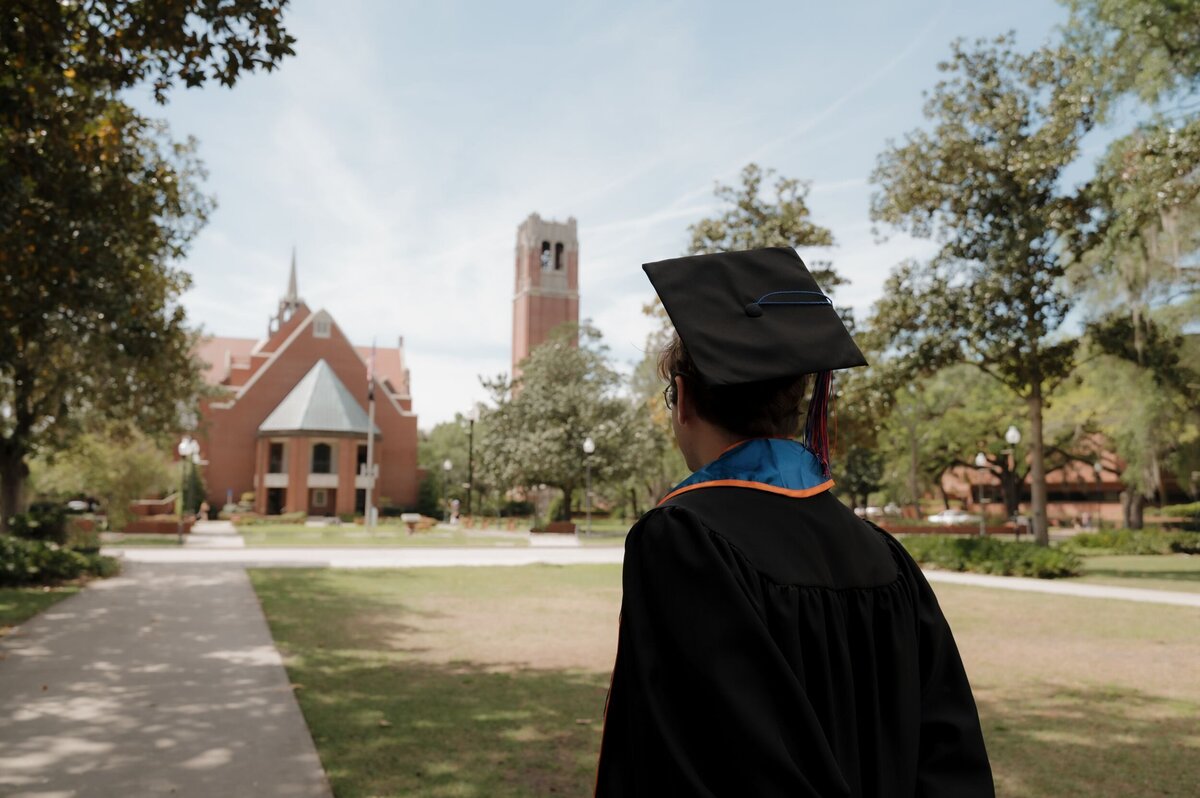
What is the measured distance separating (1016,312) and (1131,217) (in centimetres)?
412

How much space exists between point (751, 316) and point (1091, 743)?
574 cm

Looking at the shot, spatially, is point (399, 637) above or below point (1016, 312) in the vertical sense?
below

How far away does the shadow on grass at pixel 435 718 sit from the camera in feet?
16.6

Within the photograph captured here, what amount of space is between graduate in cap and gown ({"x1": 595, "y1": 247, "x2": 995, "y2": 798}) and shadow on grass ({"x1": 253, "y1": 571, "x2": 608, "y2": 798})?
3503 mm

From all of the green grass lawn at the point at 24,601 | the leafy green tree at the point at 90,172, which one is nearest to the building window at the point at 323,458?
the leafy green tree at the point at 90,172

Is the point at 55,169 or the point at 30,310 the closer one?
the point at 55,169

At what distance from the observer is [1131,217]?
17.1m

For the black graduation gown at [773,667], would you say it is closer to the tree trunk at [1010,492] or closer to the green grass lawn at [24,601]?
the green grass lawn at [24,601]

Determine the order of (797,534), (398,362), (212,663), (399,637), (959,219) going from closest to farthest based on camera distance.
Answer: (797,534) < (212,663) < (399,637) < (959,219) < (398,362)

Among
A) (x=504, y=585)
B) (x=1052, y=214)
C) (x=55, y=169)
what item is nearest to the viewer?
(x=55, y=169)

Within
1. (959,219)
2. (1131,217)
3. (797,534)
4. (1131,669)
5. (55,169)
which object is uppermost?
(959,219)

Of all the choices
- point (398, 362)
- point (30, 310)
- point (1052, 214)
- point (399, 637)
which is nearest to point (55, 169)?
point (30, 310)

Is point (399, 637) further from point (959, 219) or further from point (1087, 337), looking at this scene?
point (1087, 337)

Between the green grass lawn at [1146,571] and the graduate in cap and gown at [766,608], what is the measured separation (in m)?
17.6
